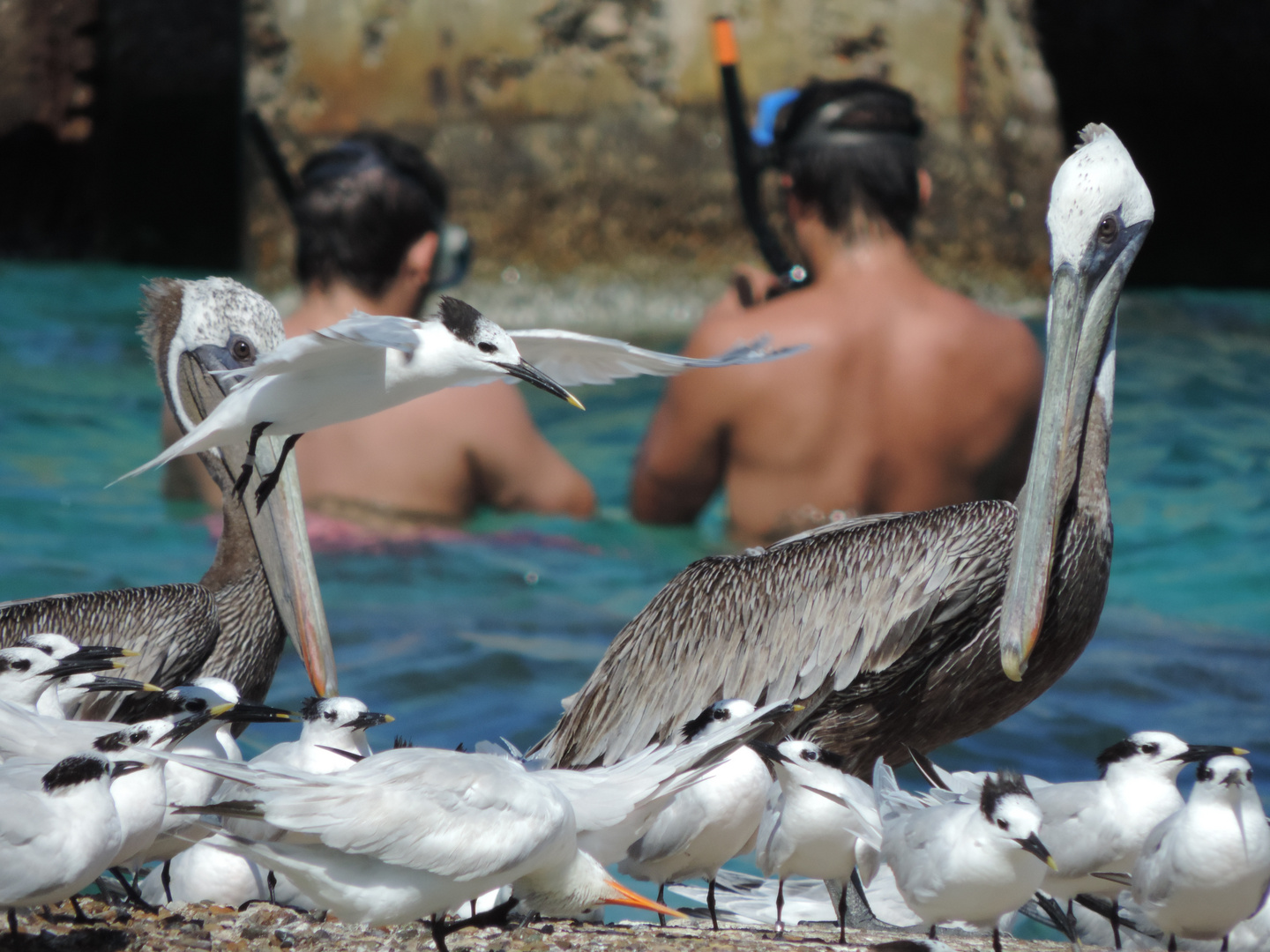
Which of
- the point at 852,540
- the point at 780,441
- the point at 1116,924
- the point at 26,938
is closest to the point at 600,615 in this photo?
the point at 780,441

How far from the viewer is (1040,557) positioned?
3.27 m

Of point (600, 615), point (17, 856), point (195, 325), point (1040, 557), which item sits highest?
point (195, 325)

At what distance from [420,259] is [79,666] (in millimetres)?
3129

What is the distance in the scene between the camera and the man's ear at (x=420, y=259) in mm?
5996

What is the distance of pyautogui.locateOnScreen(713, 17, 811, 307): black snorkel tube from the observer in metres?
6.34

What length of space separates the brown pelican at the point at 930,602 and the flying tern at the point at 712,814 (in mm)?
612

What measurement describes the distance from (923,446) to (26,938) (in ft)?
11.4

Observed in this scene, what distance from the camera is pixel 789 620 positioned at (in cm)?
386

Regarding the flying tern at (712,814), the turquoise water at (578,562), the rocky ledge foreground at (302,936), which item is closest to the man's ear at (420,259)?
the turquoise water at (578,562)

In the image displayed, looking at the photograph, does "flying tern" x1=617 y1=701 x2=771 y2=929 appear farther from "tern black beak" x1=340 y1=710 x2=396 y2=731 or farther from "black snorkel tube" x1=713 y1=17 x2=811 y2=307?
"black snorkel tube" x1=713 y1=17 x2=811 y2=307

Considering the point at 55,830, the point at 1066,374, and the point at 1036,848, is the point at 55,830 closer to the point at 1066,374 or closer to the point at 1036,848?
the point at 1036,848

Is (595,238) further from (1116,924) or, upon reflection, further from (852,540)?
(1116,924)

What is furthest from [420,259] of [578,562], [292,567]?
[292,567]

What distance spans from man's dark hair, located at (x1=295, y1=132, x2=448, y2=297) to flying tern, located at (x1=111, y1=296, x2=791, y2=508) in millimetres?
3393
